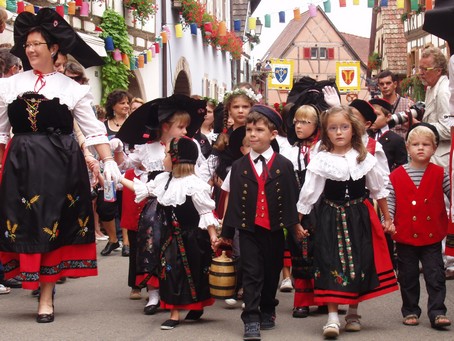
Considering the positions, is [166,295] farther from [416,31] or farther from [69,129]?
[416,31]

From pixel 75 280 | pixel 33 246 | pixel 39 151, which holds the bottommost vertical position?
pixel 75 280

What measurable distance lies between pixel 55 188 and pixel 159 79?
1734cm

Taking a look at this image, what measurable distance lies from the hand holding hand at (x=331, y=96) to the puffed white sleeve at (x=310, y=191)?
1.68 metres

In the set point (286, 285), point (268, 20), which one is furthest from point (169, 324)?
point (268, 20)

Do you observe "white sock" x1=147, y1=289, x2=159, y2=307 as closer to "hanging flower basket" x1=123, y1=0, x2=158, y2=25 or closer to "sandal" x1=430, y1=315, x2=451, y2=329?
"sandal" x1=430, y1=315, x2=451, y2=329

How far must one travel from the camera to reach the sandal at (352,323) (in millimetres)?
7016

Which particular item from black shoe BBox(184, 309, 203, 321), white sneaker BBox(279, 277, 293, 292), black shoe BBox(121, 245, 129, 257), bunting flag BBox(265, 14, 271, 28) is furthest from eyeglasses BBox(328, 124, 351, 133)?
bunting flag BBox(265, 14, 271, 28)

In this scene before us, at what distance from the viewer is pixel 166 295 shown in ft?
23.5

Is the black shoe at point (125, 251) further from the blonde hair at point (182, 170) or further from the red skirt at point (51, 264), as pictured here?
the blonde hair at point (182, 170)

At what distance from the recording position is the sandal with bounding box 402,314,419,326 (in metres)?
7.23

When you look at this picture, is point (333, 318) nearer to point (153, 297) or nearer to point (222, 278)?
point (222, 278)

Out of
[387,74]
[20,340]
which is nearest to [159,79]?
[387,74]

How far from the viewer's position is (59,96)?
24.1 feet

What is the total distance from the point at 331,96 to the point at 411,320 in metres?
2.26
